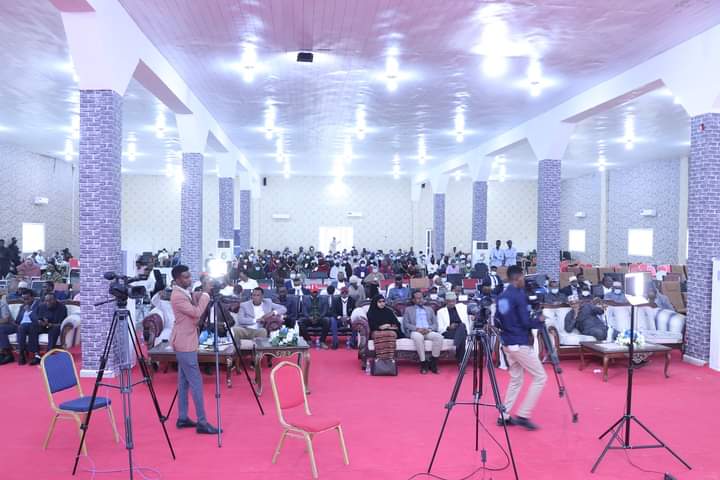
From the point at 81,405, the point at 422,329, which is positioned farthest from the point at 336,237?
the point at 81,405

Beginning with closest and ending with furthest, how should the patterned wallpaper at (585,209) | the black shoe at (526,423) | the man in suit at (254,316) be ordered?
the black shoe at (526,423), the man in suit at (254,316), the patterned wallpaper at (585,209)

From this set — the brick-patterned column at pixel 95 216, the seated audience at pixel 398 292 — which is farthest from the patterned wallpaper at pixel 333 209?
the brick-patterned column at pixel 95 216

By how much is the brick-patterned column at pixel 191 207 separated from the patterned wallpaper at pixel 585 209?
19899 mm

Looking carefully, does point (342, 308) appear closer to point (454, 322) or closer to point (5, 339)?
point (454, 322)

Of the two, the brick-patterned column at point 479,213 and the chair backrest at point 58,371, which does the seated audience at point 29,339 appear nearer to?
the chair backrest at point 58,371

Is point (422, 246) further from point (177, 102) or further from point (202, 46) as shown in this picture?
point (202, 46)

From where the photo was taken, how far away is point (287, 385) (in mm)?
5527

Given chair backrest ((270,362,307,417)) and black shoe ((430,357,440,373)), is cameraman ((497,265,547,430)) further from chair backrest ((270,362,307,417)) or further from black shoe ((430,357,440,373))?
black shoe ((430,357,440,373))

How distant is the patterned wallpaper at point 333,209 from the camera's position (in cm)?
3158

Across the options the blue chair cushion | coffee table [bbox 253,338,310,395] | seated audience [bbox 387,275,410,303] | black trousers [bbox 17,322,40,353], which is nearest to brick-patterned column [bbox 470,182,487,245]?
seated audience [bbox 387,275,410,303]

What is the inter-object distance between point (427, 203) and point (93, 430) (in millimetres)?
27212

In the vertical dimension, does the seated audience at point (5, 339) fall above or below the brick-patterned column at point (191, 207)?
below

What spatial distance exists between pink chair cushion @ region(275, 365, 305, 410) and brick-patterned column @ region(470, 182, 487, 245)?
16.2 metres

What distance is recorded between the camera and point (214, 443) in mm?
5879
